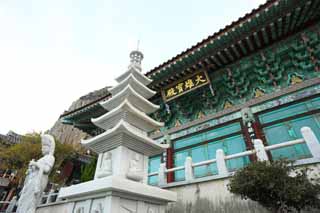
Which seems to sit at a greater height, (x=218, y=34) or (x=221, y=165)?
(x=218, y=34)

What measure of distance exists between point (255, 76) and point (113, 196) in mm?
6243

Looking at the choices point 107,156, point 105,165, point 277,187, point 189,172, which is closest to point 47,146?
point 107,156

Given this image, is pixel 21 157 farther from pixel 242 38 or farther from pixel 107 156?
pixel 242 38

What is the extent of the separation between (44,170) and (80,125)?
4376mm

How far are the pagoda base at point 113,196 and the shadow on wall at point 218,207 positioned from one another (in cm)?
110

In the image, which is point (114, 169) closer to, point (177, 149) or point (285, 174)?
point (285, 174)

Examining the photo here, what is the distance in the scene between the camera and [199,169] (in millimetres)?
6879

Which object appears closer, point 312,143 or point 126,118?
point 312,143

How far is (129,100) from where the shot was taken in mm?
4957

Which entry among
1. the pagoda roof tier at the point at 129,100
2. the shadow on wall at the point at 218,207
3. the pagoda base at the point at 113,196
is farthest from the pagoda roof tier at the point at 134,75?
the shadow on wall at the point at 218,207

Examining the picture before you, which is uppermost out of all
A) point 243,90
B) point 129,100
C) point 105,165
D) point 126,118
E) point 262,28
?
point 262,28

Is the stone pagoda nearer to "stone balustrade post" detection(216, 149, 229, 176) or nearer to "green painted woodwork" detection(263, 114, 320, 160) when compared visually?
"stone balustrade post" detection(216, 149, 229, 176)

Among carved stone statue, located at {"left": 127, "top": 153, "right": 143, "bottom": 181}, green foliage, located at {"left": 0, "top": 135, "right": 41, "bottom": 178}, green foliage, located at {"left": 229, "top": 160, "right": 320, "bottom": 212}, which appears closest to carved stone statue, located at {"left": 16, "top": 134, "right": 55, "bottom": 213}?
carved stone statue, located at {"left": 127, "top": 153, "right": 143, "bottom": 181}

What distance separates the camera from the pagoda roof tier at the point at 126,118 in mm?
4371
